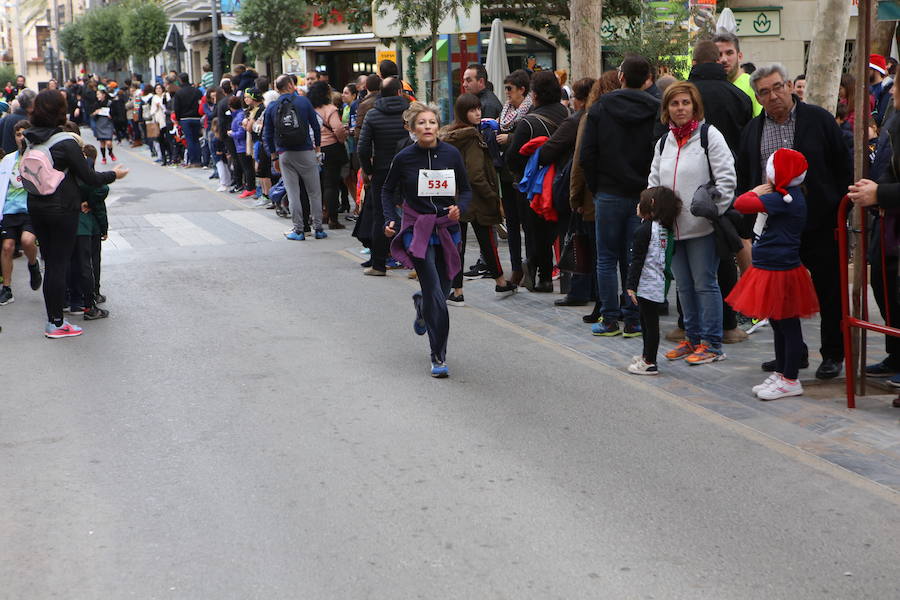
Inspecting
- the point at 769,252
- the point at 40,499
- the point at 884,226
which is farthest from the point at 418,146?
the point at 40,499

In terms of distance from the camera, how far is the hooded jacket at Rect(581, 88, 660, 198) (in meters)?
8.70

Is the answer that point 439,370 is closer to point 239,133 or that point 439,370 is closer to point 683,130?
point 683,130

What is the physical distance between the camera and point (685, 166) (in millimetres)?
7801

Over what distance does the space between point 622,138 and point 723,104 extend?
76cm

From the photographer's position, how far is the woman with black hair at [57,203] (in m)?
9.27

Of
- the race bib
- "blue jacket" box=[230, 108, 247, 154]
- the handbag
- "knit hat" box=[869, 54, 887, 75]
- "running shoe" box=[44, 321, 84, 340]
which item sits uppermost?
"knit hat" box=[869, 54, 887, 75]

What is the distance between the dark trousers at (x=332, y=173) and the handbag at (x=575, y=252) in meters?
6.34

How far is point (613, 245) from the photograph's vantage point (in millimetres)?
9031

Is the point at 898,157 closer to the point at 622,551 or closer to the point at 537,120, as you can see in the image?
the point at 622,551

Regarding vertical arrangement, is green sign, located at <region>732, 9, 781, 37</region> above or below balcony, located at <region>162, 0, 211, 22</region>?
below

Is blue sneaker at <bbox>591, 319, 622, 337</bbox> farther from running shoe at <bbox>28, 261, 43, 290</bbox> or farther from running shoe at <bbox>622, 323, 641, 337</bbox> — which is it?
running shoe at <bbox>28, 261, 43, 290</bbox>

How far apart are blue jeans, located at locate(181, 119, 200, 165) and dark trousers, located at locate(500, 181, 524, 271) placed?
1633 centimetres

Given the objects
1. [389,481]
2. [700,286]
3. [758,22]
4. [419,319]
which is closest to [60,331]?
[419,319]

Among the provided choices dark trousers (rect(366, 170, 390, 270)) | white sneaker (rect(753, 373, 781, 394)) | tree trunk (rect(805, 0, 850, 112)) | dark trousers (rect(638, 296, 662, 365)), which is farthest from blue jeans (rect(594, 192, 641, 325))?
dark trousers (rect(366, 170, 390, 270))
